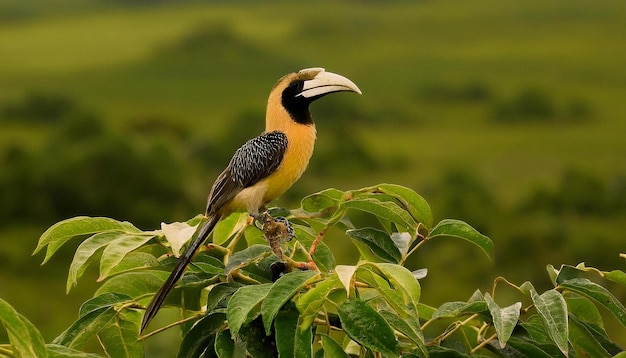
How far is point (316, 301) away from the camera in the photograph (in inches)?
51.1

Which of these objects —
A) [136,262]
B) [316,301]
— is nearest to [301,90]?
[136,262]

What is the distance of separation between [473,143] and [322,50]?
8197mm

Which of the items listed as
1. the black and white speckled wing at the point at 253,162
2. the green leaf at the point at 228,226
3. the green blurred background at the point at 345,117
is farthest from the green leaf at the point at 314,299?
the green blurred background at the point at 345,117

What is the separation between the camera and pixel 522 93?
62.9ft

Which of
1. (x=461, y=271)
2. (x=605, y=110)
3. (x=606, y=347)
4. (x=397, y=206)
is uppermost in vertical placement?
(x=397, y=206)

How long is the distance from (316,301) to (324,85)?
1141mm

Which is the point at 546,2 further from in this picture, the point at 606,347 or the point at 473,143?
the point at 606,347

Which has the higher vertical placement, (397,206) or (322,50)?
(397,206)

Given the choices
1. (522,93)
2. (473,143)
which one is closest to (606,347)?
(473,143)

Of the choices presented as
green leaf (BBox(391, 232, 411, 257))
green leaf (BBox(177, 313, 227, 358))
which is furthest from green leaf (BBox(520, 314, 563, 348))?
green leaf (BBox(177, 313, 227, 358))

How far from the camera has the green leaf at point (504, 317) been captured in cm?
129

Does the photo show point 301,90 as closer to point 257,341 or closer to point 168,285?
point 168,285

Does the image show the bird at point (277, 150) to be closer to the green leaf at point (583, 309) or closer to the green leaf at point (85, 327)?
the green leaf at point (85, 327)

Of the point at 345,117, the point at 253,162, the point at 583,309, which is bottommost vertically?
the point at 345,117
